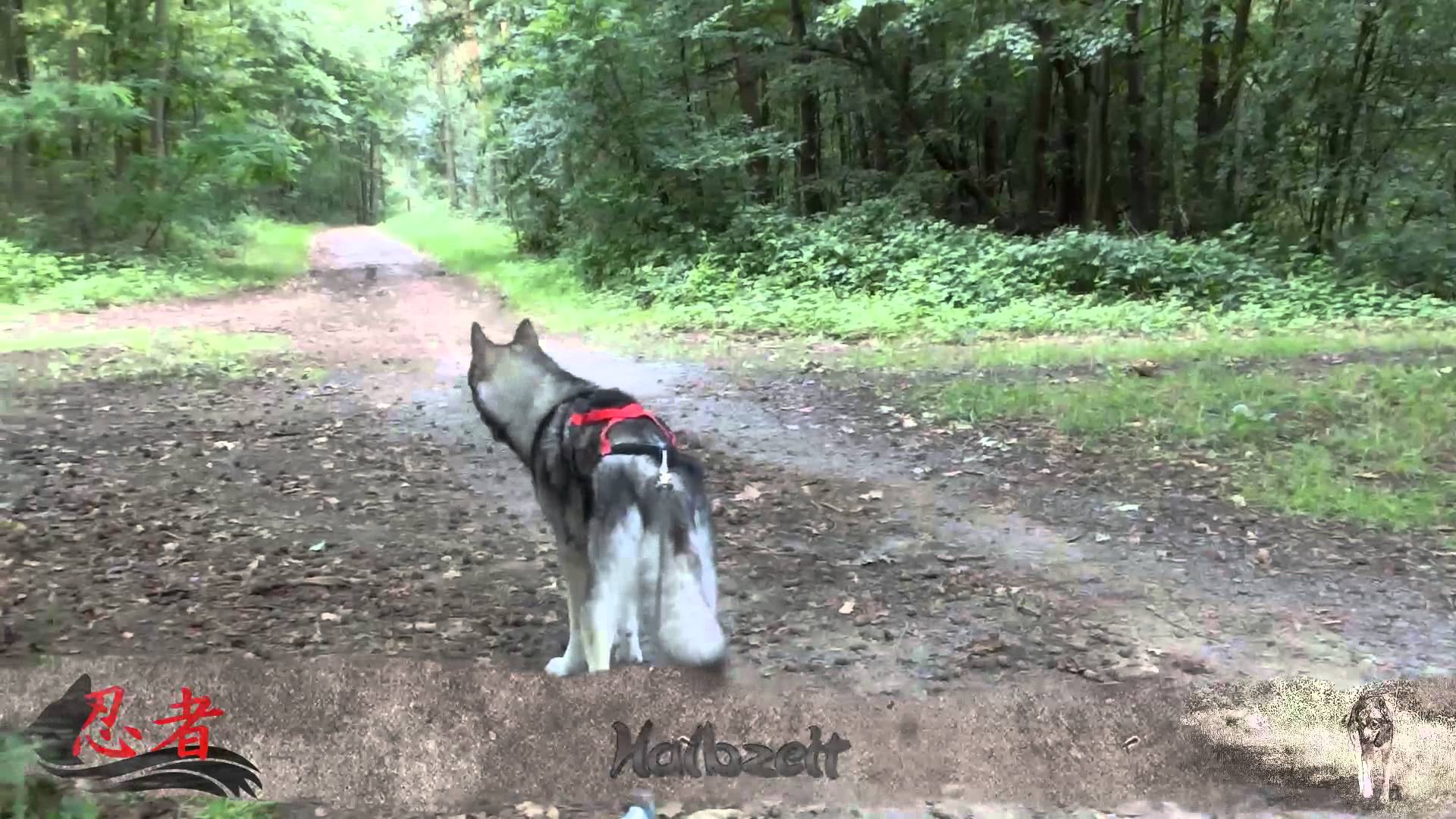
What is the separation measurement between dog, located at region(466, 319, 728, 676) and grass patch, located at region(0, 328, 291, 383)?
7057 mm

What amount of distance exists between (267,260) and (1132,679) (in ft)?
56.3

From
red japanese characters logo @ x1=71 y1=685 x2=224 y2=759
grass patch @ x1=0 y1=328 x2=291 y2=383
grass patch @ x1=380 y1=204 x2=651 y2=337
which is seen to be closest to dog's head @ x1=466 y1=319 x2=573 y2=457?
red japanese characters logo @ x1=71 y1=685 x2=224 y2=759

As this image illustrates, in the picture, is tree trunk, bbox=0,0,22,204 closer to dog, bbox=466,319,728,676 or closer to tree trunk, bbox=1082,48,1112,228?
dog, bbox=466,319,728,676

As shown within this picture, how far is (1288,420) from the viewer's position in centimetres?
690

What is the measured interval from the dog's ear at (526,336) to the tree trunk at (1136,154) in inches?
613

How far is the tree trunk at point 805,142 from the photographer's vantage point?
672 inches

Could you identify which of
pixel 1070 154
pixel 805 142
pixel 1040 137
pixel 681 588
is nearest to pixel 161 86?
pixel 805 142

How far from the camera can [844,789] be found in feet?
8.34

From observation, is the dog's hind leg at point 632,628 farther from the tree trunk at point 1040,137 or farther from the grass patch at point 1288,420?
the tree trunk at point 1040,137

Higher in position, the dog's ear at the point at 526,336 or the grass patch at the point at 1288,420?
the dog's ear at the point at 526,336

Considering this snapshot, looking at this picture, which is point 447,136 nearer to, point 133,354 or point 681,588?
point 133,354

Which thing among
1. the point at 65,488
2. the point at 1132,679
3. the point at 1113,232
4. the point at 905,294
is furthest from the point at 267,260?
the point at 1132,679

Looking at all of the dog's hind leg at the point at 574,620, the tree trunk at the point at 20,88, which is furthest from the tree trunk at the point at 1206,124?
the tree trunk at the point at 20,88

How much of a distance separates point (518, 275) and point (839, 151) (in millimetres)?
8958
